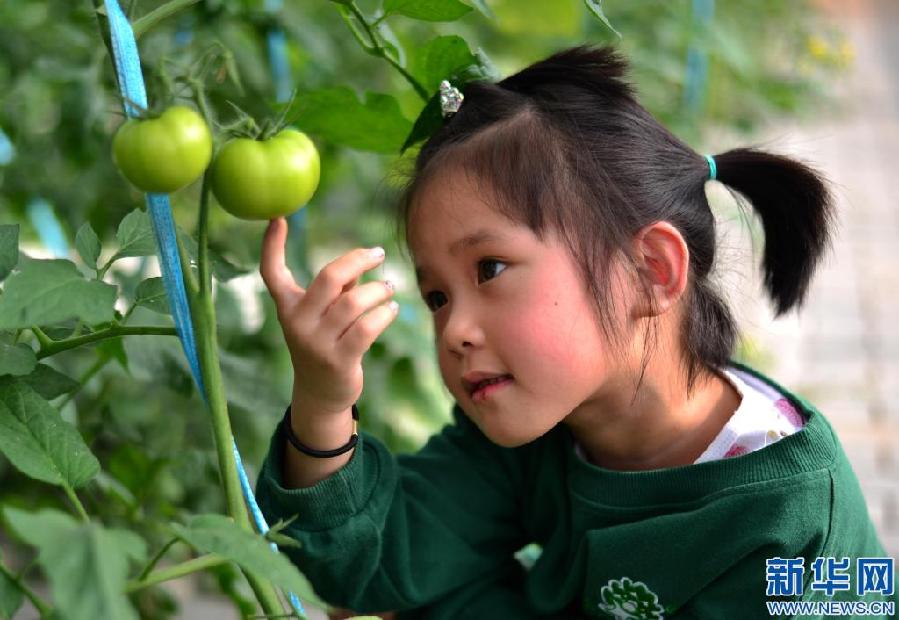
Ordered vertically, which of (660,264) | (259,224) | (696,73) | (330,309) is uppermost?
(330,309)

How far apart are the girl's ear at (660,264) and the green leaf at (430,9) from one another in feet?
1.02

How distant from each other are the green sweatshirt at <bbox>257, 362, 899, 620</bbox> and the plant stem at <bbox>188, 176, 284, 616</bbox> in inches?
11.3

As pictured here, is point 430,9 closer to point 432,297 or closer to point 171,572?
point 432,297

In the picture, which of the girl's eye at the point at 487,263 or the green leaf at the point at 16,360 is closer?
the green leaf at the point at 16,360

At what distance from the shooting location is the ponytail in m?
1.33

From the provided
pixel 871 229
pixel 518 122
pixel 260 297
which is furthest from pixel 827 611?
pixel 871 229

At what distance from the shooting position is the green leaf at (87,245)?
919 millimetres

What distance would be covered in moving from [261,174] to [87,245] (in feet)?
0.75

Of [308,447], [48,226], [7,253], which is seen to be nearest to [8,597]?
[7,253]

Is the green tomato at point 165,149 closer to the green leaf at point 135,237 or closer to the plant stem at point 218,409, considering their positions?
the plant stem at point 218,409

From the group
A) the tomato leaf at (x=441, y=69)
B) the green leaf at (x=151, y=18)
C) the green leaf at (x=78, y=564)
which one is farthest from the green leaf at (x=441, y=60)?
the green leaf at (x=78, y=564)

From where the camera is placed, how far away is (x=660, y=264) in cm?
123

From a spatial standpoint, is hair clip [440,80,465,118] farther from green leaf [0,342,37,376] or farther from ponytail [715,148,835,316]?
green leaf [0,342,37,376]

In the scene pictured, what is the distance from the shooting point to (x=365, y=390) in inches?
73.4
